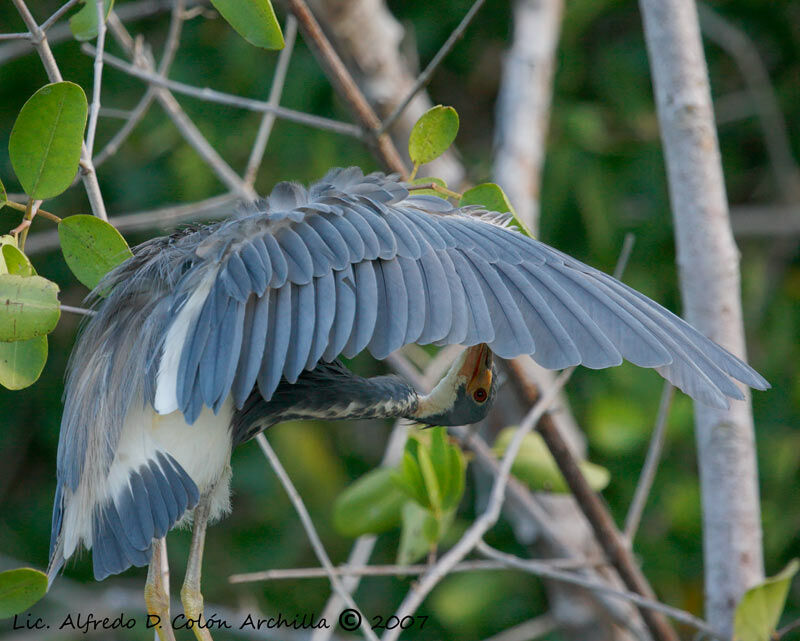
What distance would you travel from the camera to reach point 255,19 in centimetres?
130

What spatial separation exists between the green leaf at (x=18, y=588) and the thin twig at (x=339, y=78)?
2.93ft

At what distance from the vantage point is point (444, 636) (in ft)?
11.3

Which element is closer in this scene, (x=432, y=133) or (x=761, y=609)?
(x=432, y=133)

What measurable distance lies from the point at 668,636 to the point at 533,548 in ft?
2.57

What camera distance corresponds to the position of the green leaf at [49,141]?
126 cm

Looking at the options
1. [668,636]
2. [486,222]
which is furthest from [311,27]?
[668,636]

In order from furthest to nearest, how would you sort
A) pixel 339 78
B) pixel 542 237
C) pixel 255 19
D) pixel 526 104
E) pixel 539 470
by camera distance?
pixel 542 237 < pixel 526 104 < pixel 539 470 < pixel 339 78 < pixel 255 19

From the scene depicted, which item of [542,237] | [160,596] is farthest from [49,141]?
[542,237]

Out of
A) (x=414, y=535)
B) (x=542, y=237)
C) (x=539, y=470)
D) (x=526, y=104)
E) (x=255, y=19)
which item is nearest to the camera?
(x=255, y=19)

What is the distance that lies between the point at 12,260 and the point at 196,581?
73 cm

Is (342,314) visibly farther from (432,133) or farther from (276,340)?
(432,133)

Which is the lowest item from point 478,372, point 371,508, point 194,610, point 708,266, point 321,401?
point 194,610

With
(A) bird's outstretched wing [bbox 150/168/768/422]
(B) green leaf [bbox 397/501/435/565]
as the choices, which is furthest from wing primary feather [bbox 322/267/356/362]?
(B) green leaf [bbox 397/501/435/565]

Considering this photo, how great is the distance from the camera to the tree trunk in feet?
6.01
